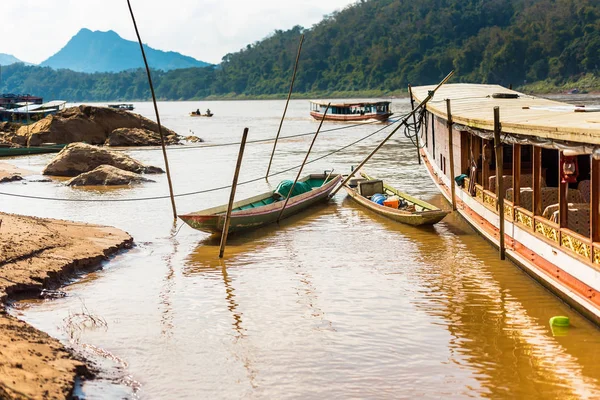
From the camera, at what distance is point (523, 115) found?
14.6 m

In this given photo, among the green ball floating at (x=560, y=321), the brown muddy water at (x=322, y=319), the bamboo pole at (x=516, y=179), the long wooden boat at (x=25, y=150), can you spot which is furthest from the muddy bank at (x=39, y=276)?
the long wooden boat at (x=25, y=150)

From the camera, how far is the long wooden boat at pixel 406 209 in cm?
1864

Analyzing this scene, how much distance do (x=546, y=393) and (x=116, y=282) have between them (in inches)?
334

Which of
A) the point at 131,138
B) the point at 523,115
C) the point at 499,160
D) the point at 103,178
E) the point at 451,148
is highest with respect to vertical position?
the point at 523,115

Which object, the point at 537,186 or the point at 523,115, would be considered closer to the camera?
the point at 537,186

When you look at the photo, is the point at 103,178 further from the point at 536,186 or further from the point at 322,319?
the point at 536,186

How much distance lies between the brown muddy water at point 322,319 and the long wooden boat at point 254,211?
1.20 ft

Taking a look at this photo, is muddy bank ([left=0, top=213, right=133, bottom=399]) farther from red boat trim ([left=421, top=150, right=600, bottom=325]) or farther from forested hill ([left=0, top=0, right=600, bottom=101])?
forested hill ([left=0, top=0, right=600, bottom=101])

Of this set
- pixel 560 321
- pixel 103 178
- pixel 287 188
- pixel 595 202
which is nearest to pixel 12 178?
pixel 103 178

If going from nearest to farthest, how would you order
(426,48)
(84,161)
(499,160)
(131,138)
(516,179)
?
(499,160) → (516,179) → (84,161) → (131,138) → (426,48)

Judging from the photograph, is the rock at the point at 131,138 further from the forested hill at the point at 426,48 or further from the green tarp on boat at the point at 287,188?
the forested hill at the point at 426,48

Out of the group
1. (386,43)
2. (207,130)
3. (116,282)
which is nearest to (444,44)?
(386,43)

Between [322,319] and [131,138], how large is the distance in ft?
123

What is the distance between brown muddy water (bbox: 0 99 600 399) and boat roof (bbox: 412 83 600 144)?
2843 mm
